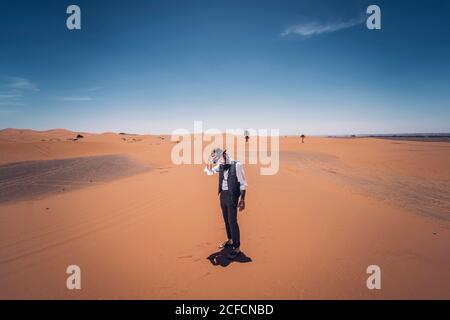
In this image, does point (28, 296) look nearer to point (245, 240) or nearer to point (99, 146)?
point (245, 240)

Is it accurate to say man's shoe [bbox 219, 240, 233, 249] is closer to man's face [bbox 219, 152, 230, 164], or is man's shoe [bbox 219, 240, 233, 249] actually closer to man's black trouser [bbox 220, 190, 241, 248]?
man's black trouser [bbox 220, 190, 241, 248]

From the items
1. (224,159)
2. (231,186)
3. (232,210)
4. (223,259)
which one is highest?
(224,159)

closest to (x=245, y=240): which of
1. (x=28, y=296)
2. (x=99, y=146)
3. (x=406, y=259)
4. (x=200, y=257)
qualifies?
(x=200, y=257)

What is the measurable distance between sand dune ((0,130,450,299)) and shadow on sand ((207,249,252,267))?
1.4 inches

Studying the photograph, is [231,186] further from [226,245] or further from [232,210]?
[226,245]

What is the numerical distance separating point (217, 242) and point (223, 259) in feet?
2.15

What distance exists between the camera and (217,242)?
467 centimetres

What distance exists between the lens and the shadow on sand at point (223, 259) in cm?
391

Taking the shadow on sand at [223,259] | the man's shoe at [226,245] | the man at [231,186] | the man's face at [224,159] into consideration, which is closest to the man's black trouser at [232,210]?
the man at [231,186]

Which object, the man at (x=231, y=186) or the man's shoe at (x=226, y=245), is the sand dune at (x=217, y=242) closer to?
the man's shoe at (x=226, y=245)

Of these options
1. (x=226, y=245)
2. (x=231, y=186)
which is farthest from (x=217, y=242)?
(x=231, y=186)

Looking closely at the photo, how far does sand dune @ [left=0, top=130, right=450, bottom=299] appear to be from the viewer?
130 inches

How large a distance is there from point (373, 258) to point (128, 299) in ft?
12.7
